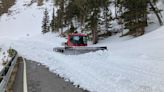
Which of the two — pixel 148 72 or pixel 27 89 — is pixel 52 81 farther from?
pixel 148 72

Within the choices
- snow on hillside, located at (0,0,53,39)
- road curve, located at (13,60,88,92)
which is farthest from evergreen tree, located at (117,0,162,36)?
snow on hillside, located at (0,0,53,39)

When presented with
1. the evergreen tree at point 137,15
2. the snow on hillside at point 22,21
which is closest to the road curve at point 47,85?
the evergreen tree at point 137,15

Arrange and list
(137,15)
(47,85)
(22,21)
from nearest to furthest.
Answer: (47,85) → (137,15) → (22,21)

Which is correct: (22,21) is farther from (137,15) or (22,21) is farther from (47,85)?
(47,85)

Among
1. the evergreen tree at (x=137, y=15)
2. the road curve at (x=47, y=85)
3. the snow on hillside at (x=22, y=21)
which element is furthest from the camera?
the snow on hillside at (x=22, y=21)

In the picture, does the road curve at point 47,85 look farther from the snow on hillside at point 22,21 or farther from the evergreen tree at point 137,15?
the snow on hillside at point 22,21

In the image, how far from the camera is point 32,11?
13988 centimetres

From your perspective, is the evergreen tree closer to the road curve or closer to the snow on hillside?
the road curve

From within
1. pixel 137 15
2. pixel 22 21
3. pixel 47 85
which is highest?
pixel 137 15

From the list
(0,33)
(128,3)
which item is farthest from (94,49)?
(0,33)

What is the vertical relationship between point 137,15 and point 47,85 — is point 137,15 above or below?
above

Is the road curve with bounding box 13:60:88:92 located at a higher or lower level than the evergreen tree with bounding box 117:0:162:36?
lower

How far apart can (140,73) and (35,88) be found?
4.75 meters

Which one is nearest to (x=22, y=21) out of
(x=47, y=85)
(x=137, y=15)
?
(x=137, y=15)
